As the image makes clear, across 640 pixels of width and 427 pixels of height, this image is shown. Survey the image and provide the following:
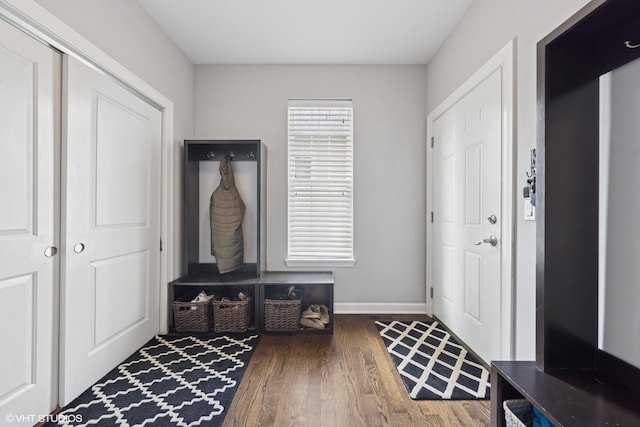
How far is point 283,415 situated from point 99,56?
230 centimetres

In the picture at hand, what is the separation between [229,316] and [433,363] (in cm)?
166

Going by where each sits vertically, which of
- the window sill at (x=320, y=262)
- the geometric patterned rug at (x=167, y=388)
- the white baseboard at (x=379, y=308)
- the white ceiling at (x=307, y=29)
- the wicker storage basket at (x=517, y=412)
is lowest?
the geometric patterned rug at (x=167, y=388)

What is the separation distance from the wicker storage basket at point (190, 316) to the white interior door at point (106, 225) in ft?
0.58

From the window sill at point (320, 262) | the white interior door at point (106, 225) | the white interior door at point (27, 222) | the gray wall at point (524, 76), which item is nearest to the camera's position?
the white interior door at point (27, 222)

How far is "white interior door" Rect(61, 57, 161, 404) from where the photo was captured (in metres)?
1.66

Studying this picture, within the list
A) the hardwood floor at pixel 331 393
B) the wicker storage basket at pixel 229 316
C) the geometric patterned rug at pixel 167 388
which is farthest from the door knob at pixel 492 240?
the wicker storage basket at pixel 229 316

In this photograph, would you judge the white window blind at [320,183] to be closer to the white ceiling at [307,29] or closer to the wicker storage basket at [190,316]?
the white ceiling at [307,29]

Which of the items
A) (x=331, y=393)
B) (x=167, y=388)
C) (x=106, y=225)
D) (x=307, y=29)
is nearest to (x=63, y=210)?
(x=106, y=225)

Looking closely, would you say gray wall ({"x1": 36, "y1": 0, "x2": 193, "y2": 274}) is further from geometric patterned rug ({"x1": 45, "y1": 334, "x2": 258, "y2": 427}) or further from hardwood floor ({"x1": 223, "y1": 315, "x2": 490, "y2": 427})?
hardwood floor ({"x1": 223, "y1": 315, "x2": 490, "y2": 427})

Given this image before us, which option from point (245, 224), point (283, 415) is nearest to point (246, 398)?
point (283, 415)

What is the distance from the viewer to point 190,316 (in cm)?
260

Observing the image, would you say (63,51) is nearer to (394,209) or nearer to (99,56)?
(99,56)

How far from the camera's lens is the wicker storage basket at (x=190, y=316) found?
2.59 m

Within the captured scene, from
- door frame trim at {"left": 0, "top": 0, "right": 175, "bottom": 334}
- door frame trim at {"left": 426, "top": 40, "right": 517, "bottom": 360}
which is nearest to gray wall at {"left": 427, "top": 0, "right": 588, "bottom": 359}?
door frame trim at {"left": 426, "top": 40, "right": 517, "bottom": 360}
